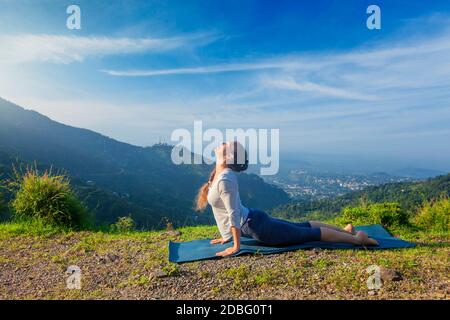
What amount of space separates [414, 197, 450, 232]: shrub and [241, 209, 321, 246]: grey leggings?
4080 millimetres

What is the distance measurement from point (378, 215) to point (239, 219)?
422cm

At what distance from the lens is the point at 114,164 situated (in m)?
99.9

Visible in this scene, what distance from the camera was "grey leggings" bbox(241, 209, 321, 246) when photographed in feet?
18.8

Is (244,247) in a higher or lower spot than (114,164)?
lower

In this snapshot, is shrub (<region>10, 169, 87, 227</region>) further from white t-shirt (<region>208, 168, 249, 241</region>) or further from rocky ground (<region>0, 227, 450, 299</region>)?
white t-shirt (<region>208, 168, 249, 241</region>)

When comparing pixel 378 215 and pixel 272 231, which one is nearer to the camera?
pixel 272 231

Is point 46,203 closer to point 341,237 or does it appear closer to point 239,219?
point 239,219

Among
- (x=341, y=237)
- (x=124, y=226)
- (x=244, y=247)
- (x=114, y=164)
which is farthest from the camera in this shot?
(x=114, y=164)

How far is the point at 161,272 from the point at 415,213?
7.05 meters

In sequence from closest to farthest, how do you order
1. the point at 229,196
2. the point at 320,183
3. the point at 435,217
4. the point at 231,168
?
the point at 229,196 → the point at 231,168 → the point at 435,217 → the point at 320,183

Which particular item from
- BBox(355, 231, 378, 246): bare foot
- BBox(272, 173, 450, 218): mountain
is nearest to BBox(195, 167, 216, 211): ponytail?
BBox(355, 231, 378, 246): bare foot

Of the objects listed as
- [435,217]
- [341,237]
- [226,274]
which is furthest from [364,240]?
[435,217]

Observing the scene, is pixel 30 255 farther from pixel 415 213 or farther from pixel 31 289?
pixel 415 213
